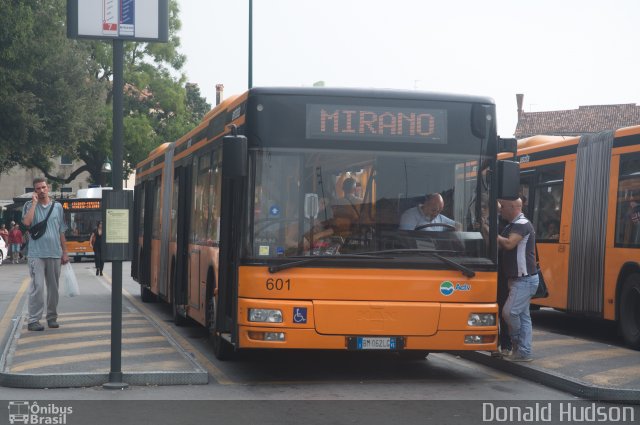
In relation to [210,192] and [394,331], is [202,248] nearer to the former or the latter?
[210,192]

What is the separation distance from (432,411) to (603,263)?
6358mm

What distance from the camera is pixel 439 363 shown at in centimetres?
1210

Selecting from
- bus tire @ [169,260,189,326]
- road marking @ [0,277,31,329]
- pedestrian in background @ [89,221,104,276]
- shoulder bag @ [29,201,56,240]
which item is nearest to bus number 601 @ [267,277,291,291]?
shoulder bag @ [29,201,56,240]

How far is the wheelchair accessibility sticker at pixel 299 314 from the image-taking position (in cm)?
981

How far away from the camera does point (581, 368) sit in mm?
10711

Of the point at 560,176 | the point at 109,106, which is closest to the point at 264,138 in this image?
the point at 560,176

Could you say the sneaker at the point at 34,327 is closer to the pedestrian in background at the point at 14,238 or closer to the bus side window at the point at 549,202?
the bus side window at the point at 549,202

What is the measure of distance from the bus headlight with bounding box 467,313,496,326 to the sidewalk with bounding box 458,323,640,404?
74 centimetres

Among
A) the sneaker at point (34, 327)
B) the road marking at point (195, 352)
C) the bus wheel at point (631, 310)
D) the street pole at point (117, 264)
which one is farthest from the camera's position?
the sneaker at point (34, 327)

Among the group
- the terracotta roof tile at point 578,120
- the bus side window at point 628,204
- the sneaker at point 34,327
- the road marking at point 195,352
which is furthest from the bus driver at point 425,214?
the terracotta roof tile at point 578,120

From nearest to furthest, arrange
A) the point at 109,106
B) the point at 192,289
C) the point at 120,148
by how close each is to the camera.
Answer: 1. the point at 120,148
2. the point at 192,289
3. the point at 109,106

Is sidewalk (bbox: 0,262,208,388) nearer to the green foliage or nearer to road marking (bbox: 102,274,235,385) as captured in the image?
road marking (bbox: 102,274,235,385)

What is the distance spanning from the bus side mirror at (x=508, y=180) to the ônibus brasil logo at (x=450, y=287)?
935mm

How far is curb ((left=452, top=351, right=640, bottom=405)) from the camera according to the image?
9.27 m
